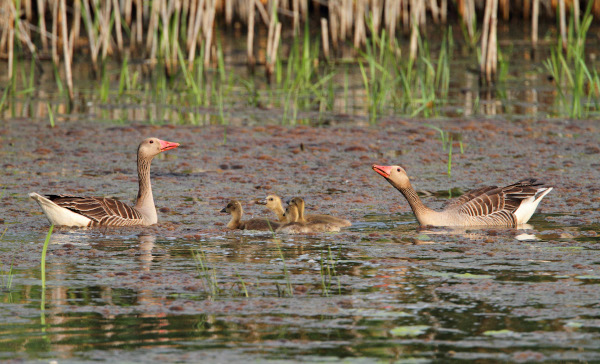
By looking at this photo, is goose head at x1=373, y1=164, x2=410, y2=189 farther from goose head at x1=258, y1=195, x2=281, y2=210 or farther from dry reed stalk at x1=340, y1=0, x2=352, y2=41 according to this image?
dry reed stalk at x1=340, y1=0, x2=352, y2=41

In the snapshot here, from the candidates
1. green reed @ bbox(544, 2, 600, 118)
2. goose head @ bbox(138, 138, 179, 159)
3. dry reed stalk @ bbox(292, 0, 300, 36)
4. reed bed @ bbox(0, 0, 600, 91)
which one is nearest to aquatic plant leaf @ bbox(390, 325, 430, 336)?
goose head @ bbox(138, 138, 179, 159)

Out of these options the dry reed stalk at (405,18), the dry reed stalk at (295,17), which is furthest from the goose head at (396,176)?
the dry reed stalk at (405,18)

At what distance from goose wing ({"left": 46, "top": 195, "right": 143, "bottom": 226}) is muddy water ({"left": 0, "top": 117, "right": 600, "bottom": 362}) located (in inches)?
5.0

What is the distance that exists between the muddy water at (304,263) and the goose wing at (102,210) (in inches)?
5.0

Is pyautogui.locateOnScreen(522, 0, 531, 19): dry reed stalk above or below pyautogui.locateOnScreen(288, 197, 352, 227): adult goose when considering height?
above

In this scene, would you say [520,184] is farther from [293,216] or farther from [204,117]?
[204,117]

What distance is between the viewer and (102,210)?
8.79m

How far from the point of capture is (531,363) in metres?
4.93

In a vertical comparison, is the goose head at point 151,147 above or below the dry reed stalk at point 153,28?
below

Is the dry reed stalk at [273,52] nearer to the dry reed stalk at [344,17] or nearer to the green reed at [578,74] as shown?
the dry reed stalk at [344,17]

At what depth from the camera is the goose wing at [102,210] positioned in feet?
28.6

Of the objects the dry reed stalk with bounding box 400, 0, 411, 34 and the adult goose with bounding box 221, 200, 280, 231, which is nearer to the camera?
the adult goose with bounding box 221, 200, 280, 231

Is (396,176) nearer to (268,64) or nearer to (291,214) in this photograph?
(291,214)

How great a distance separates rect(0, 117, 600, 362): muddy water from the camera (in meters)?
5.36
